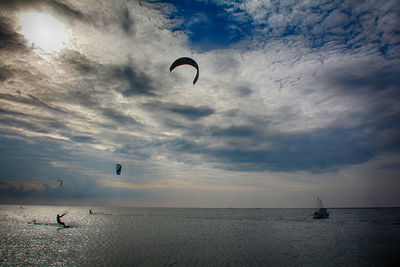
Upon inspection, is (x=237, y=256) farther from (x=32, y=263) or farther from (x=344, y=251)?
(x=32, y=263)

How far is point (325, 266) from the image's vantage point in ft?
61.3

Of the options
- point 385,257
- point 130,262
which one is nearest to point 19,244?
point 130,262

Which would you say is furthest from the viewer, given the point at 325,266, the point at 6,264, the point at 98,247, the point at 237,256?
the point at 98,247

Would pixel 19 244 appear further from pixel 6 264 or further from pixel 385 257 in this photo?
pixel 385 257

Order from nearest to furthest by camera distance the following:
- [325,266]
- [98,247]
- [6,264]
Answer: [6,264], [325,266], [98,247]

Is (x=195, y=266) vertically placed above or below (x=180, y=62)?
below

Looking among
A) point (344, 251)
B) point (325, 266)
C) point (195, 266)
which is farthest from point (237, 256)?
point (344, 251)

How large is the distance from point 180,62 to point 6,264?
22435 millimetres

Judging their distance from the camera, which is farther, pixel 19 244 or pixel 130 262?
pixel 19 244

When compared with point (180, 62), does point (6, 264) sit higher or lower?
lower

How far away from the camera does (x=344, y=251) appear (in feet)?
83.1

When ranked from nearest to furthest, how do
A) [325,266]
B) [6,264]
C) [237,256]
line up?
[6,264]
[325,266]
[237,256]

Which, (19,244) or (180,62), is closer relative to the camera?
(180,62)

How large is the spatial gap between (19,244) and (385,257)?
4257cm
